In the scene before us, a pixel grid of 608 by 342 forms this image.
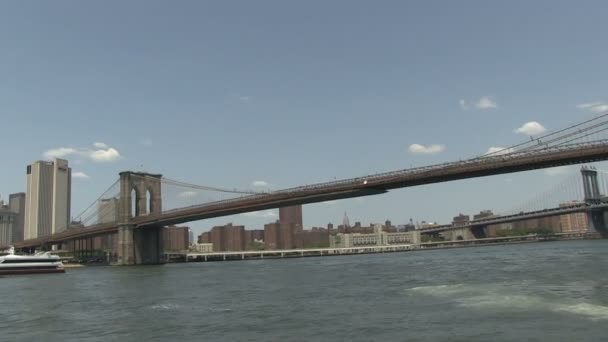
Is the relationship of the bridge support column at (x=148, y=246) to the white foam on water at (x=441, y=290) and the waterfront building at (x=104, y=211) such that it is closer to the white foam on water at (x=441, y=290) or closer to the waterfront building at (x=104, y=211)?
the waterfront building at (x=104, y=211)

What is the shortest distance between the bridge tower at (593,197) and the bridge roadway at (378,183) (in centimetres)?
11063

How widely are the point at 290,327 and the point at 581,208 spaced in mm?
147397

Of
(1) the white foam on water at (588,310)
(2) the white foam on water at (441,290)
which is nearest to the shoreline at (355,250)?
(2) the white foam on water at (441,290)

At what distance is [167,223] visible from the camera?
8275 centimetres

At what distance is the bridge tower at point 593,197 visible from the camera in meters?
150

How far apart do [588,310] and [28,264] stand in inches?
2308

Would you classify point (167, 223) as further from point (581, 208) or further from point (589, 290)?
point (581, 208)

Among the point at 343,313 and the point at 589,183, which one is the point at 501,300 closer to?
the point at 343,313

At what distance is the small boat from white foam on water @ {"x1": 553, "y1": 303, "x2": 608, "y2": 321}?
57.3 meters

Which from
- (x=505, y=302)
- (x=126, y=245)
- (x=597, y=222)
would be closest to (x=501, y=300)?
(x=505, y=302)

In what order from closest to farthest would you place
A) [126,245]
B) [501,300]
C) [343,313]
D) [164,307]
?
[343,313] < [501,300] < [164,307] < [126,245]

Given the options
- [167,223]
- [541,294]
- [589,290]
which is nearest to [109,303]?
[541,294]

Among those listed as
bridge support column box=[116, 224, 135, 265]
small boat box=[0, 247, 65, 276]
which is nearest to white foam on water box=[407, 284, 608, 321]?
small boat box=[0, 247, 65, 276]

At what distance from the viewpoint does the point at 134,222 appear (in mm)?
85625
